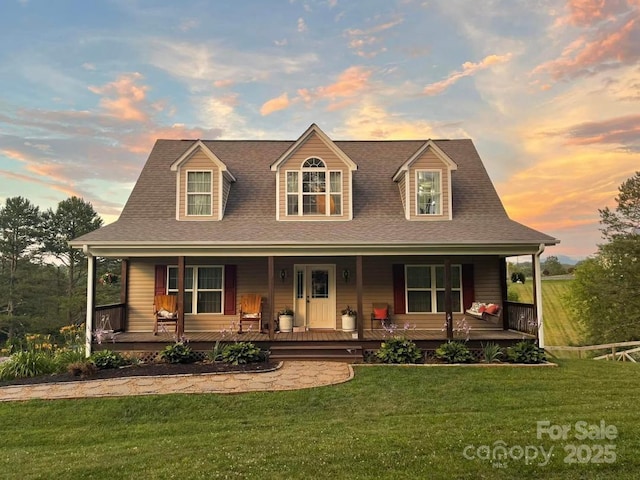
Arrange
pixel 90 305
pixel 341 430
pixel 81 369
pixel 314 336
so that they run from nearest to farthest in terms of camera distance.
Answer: pixel 341 430
pixel 81 369
pixel 90 305
pixel 314 336

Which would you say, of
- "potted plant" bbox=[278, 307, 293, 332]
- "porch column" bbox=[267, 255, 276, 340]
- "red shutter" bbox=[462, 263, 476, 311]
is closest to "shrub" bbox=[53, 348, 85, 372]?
"porch column" bbox=[267, 255, 276, 340]

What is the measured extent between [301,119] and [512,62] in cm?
828

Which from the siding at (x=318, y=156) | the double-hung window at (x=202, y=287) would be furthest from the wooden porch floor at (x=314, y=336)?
the siding at (x=318, y=156)

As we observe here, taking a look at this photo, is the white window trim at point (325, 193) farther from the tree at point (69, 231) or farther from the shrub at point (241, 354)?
the tree at point (69, 231)

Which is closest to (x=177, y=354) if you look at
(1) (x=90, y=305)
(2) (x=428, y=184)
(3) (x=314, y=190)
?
(1) (x=90, y=305)

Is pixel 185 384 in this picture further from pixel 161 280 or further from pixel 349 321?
pixel 349 321

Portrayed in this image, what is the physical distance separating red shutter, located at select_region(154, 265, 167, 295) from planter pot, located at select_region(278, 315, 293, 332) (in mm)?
3719

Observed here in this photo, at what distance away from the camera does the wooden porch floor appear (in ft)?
33.6

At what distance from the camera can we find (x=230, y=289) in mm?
12156

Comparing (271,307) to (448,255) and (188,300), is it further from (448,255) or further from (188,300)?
Answer: (448,255)

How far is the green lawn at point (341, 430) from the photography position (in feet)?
14.0

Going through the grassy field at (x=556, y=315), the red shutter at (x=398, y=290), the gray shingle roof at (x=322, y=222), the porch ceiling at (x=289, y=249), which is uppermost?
the gray shingle roof at (x=322, y=222)

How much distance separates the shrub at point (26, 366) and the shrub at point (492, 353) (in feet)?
33.2

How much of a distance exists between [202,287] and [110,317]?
2645mm
